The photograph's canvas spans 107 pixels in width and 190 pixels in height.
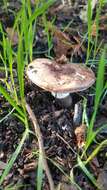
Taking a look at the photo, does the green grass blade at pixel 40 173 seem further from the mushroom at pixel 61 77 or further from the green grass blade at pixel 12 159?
the mushroom at pixel 61 77

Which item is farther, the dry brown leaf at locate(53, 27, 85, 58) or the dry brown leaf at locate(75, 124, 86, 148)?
the dry brown leaf at locate(53, 27, 85, 58)

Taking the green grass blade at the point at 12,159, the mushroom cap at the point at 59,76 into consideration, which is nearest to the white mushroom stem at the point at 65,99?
the mushroom cap at the point at 59,76

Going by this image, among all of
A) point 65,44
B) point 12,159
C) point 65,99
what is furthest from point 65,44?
point 12,159

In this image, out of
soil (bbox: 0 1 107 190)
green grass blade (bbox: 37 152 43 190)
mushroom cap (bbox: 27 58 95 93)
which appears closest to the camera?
green grass blade (bbox: 37 152 43 190)

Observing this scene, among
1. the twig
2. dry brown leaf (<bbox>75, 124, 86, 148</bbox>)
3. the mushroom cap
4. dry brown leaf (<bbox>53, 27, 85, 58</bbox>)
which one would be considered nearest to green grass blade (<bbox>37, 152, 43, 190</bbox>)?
the twig

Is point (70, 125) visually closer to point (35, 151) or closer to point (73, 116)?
point (73, 116)

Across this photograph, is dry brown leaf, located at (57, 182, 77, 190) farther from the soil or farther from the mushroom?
the mushroom

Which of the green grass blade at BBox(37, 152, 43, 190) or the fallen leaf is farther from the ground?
the fallen leaf
